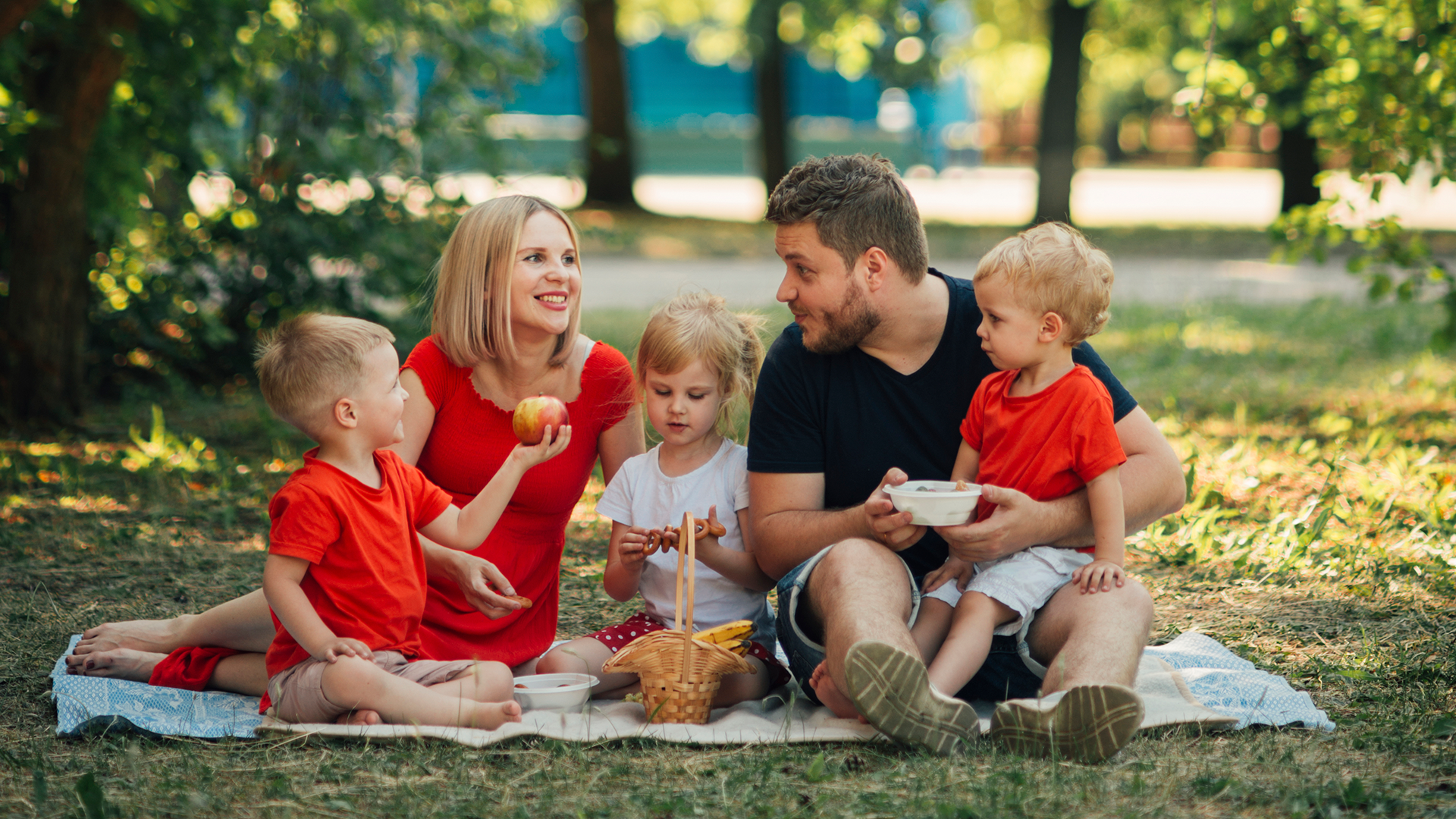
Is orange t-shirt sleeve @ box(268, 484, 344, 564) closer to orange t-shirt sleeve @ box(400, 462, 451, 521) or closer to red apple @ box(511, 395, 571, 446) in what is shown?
orange t-shirt sleeve @ box(400, 462, 451, 521)

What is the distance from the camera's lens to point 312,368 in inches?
115

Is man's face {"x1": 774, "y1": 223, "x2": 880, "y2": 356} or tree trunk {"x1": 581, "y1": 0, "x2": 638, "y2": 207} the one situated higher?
tree trunk {"x1": 581, "y1": 0, "x2": 638, "y2": 207}

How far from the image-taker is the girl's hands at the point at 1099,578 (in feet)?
9.46

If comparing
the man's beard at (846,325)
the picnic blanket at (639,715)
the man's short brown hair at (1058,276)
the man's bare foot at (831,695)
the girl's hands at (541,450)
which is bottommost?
the picnic blanket at (639,715)

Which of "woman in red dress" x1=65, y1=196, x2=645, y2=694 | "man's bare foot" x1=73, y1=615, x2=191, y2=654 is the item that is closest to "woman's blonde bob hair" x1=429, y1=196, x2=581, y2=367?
"woman in red dress" x1=65, y1=196, x2=645, y2=694

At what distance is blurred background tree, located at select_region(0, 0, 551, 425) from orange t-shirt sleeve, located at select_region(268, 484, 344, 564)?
13.0 ft

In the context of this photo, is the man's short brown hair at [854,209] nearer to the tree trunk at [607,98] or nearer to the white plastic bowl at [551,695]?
the white plastic bowl at [551,695]

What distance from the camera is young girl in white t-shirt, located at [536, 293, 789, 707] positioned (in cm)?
324

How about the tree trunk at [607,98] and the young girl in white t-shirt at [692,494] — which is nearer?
the young girl in white t-shirt at [692,494]

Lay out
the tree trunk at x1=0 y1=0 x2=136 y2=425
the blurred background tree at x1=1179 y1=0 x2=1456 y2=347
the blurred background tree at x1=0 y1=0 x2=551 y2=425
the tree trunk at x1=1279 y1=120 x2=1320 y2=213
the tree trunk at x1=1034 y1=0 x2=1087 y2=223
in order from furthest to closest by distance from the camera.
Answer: the tree trunk at x1=1279 y1=120 x2=1320 y2=213 → the tree trunk at x1=1034 y1=0 x2=1087 y2=223 → the blurred background tree at x1=0 y1=0 x2=551 y2=425 → the tree trunk at x1=0 y1=0 x2=136 y2=425 → the blurred background tree at x1=1179 y1=0 x2=1456 y2=347

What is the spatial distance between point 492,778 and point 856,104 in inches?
1392

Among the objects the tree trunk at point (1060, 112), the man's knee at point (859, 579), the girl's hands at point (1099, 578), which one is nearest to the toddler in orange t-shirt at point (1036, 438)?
the girl's hands at point (1099, 578)

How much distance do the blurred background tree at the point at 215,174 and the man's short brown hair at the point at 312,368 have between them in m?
3.72

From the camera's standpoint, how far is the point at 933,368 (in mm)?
3275
